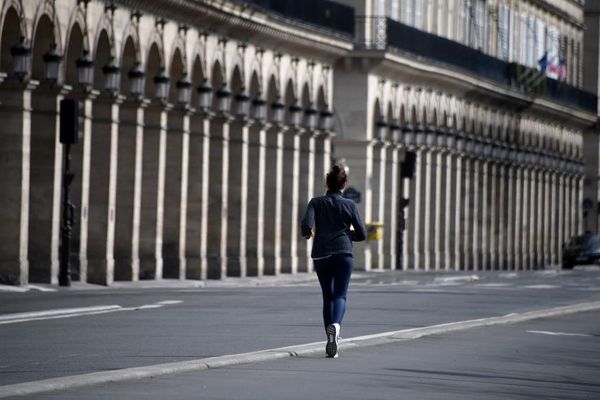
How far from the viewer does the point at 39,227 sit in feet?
155

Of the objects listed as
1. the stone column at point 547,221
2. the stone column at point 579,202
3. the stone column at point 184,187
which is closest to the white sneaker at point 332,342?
the stone column at point 184,187

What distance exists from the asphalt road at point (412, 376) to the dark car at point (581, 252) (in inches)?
2714

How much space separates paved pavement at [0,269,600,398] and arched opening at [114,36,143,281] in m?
7.55

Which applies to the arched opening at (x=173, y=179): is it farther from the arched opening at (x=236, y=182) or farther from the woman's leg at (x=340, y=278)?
the woman's leg at (x=340, y=278)

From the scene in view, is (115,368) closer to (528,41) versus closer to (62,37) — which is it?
(62,37)

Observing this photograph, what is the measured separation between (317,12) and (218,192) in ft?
34.9

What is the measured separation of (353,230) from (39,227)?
80.1ft

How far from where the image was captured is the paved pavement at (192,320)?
22359 millimetres

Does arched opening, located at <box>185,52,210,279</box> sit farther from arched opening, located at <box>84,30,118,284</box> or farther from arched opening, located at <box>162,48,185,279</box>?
arched opening, located at <box>84,30,118,284</box>

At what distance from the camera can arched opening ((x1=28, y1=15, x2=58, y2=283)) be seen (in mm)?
46625

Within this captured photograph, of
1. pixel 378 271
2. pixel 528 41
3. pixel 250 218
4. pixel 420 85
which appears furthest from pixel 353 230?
pixel 528 41

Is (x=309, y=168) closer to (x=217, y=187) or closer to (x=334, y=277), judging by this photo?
(x=217, y=187)

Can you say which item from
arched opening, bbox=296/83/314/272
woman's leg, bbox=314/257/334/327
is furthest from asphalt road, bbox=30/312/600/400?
arched opening, bbox=296/83/314/272

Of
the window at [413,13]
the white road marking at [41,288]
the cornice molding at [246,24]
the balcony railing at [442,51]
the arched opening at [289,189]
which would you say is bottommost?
the white road marking at [41,288]
